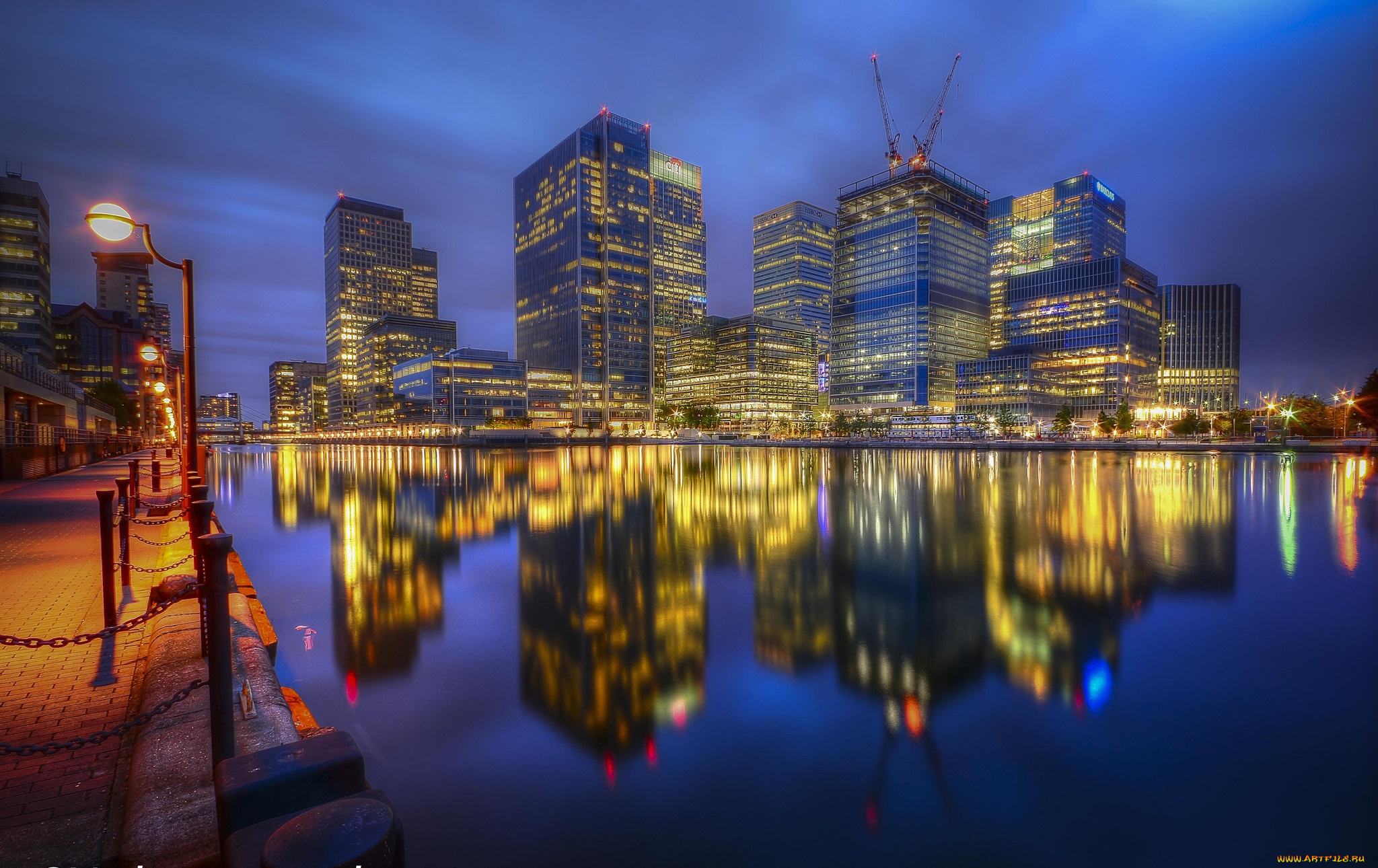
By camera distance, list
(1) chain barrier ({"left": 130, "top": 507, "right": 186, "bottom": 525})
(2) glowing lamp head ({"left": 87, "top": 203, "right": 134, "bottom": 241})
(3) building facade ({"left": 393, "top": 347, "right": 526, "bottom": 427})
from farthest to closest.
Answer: (3) building facade ({"left": 393, "top": 347, "right": 526, "bottom": 427}) < (1) chain barrier ({"left": 130, "top": 507, "right": 186, "bottom": 525}) < (2) glowing lamp head ({"left": 87, "top": 203, "right": 134, "bottom": 241})

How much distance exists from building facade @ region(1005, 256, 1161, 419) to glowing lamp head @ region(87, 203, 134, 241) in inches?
7427

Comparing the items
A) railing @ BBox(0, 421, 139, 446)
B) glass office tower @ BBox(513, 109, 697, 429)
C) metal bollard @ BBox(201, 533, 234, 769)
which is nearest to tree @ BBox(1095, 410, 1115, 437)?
glass office tower @ BBox(513, 109, 697, 429)

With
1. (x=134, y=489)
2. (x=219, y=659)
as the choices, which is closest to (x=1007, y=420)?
(x=134, y=489)

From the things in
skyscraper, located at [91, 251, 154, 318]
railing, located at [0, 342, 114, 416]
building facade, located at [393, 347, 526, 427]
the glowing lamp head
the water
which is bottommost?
the water

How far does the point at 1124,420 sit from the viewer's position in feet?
458

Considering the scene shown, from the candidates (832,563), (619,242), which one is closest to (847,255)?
(619,242)

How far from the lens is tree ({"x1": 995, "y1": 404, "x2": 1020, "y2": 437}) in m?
145

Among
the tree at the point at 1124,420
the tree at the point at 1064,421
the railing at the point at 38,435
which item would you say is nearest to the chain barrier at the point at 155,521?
the railing at the point at 38,435

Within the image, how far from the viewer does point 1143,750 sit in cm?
631

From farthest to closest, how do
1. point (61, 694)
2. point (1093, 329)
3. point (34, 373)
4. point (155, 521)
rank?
point (1093, 329) < point (34, 373) < point (155, 521) < point (61, 694)

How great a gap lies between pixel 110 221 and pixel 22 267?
129002 mm

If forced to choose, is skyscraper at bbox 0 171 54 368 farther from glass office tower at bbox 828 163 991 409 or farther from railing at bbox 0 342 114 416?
glass office tower at bbox 828 163 991 409

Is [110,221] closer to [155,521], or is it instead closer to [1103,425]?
[155,521]

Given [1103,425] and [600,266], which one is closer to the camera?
[1103,425]
